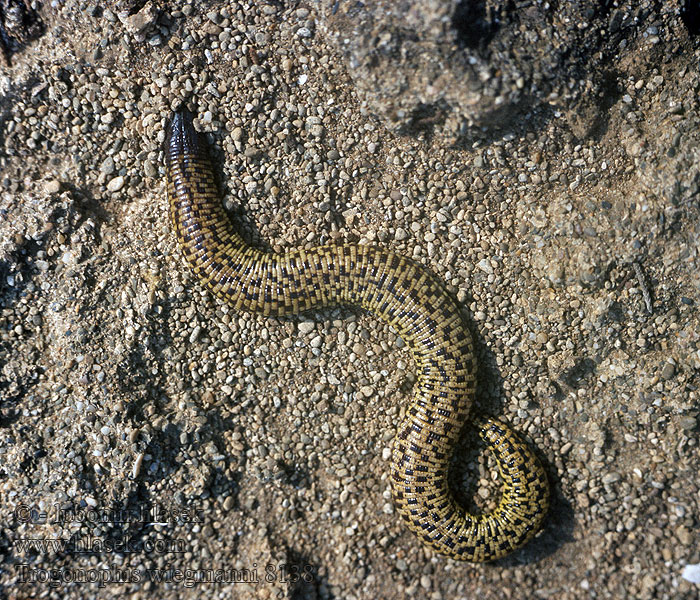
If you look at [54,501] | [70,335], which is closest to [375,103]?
[70,335]

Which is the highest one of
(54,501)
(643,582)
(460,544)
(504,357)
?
(54,501)

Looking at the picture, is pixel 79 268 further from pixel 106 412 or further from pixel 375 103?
pixel 375 103

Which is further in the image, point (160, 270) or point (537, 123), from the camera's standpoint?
point (160, 270)

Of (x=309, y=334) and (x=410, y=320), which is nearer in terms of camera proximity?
(x=410, y=320)
